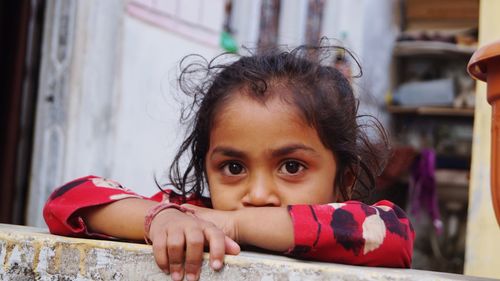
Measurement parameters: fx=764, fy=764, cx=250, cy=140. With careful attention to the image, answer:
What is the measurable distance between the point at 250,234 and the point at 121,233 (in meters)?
0.29

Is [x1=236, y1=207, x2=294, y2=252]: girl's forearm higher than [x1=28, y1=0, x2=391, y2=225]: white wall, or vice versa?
[x1=28, y1=0, x2=391, y2=225]: white wall

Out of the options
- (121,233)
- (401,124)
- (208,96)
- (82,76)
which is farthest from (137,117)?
(401,124)

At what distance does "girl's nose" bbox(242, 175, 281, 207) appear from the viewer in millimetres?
1811

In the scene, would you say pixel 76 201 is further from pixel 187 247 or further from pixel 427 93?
pixel 427 93

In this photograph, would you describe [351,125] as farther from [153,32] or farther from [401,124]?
[401,124]

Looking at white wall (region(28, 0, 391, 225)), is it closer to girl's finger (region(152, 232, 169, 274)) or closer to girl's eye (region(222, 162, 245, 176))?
girl's eye (region(222, 162, 245, 176))

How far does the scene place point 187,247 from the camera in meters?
1.35

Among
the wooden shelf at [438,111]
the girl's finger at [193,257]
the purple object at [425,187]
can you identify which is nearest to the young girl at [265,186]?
the girl's finger at [193,257]

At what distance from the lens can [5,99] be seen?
17.1 ft

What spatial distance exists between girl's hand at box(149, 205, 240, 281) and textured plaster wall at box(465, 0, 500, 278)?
2308 millimetres

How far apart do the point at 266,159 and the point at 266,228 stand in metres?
0.35

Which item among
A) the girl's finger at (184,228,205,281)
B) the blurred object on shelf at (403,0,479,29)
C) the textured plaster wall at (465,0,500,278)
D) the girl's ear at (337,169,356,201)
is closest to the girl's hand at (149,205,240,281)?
the girl's finger at (184,228,205,281)

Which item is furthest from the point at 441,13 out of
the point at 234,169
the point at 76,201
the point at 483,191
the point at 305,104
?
the point at 76,201

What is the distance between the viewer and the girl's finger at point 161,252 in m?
1.37
